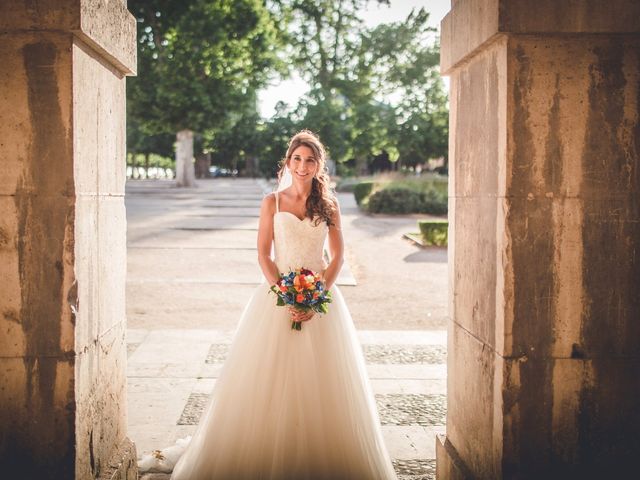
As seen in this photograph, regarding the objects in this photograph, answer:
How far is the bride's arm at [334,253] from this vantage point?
4.07 meters

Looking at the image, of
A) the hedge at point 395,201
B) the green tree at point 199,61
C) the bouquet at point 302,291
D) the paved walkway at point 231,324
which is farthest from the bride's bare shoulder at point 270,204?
the green tree at point 199,61

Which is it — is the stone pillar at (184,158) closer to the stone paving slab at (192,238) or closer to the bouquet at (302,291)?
the stone paving slab at (192,238)

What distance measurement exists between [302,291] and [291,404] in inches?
27.6

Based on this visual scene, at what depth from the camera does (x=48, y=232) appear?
2990mm

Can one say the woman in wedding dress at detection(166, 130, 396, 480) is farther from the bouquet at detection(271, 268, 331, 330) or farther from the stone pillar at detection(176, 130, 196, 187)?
the stone pillar at detection(176, 130, 196, 187)

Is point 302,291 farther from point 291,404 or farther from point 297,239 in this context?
point 291,404

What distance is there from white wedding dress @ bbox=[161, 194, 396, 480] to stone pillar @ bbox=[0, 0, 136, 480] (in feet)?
2.70

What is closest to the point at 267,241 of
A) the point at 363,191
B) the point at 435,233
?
the point at 435,233

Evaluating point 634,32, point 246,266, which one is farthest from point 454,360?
point 246,266

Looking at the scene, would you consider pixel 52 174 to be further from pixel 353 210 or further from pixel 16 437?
pixel 353 210

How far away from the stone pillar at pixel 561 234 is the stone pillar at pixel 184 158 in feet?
122

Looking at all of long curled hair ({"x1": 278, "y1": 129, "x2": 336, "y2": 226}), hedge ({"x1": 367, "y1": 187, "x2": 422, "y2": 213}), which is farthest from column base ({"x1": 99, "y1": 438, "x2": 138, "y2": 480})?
hedge ({"x1": 367, "y1": 187, "x2": 422, "y2": 213})

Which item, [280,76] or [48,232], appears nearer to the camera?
[48,232]

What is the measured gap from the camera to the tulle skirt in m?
3.75
